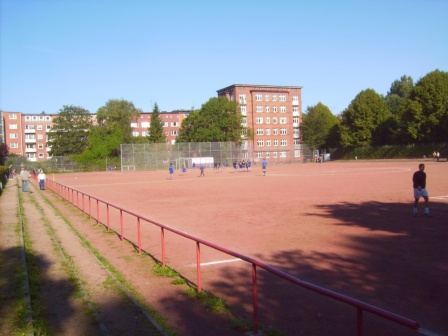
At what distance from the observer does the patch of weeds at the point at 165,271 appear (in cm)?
803

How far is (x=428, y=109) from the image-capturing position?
7081 cm

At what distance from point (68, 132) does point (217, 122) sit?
113 ft

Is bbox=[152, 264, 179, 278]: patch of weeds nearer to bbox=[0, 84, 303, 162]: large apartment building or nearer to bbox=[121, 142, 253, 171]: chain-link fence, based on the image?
bbox=[121, 142, 253, 171]: chain-link fence

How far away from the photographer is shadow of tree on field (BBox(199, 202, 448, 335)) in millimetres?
5414

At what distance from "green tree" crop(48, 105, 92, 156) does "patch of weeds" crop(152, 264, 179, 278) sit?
308 feet

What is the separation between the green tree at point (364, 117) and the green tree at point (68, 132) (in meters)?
58.5

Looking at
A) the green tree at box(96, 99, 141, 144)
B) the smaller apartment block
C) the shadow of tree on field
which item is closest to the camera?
the shadow of tree on field

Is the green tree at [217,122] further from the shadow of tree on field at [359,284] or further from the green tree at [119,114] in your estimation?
the shadow of tree on field at [359,284]

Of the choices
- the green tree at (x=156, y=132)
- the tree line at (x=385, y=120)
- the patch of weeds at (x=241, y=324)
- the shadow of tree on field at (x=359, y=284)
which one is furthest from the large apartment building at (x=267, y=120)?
the patch of weeds at (x=241, y=324)

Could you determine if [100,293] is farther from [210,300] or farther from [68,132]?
[68,132]

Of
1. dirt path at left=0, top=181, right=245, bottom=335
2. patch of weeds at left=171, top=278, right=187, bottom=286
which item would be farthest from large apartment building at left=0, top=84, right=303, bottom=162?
patch of weeds at left=171, top=278, right=187, bottom=286

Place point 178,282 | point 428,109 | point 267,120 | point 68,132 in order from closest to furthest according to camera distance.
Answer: point 178,282 → point 428,109 → point 68,132 → point 267,120

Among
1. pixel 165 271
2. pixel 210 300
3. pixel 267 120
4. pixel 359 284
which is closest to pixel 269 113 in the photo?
pixel 267 120

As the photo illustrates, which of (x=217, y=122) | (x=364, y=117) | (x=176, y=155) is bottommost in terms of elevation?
(x=176, y=155)
